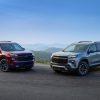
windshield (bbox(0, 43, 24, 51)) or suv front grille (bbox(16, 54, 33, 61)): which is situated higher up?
windshield (bbox(0, 43, 24, 51))

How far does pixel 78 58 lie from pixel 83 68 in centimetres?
72

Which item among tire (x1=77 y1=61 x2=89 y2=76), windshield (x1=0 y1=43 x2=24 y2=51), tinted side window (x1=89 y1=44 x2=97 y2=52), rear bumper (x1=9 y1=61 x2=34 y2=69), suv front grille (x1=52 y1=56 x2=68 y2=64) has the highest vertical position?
windshield (x1=0 y1=43 x2=24 y2=51)

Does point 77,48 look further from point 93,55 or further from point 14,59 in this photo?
point 14,59

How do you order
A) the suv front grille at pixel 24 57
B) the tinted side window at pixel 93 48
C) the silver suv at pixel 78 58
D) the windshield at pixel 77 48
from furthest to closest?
the suv front grille at pixel 24 57, the tinted side window at pixel 93 48, the windshield at pixel 77 48, the silver suv at pixel 78 58

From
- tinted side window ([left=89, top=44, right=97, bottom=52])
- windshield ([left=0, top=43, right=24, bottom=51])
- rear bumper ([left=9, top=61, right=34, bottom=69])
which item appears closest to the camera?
tinted side window ([left=89, top=44, right=97, bottom=52])

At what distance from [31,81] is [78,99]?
16.7 ft

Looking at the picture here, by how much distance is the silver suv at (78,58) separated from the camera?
18.5 metres

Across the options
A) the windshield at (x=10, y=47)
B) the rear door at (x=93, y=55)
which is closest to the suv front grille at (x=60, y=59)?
the rear door at (x=93, y=55)

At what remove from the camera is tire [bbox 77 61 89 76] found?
18.6 meters

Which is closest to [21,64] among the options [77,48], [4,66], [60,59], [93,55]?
[4,66]

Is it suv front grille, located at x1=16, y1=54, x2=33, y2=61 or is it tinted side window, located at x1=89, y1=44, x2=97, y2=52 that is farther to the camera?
suv front grille, located at x1=16, y1=54, x2=33, y2=61

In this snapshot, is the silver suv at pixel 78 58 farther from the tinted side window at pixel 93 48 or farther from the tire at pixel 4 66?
the tire at pixel 4 66

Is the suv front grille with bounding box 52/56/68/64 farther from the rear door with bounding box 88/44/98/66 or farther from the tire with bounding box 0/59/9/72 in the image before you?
the tire with bounding box 0/59/9/72

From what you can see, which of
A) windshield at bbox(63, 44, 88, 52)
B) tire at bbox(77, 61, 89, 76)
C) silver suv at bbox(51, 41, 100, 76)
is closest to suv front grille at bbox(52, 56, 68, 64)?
silver suv at bbox(51, 41, 100, 76)
